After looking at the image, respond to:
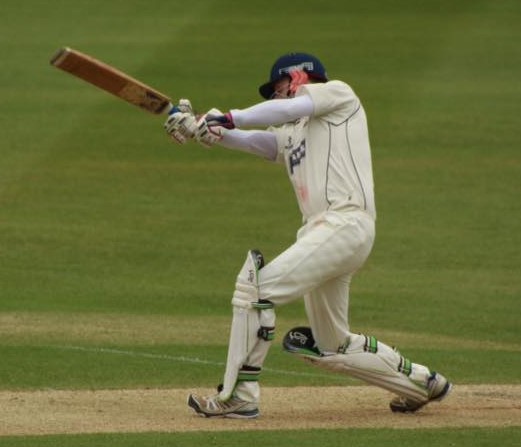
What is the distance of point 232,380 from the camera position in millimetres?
8438

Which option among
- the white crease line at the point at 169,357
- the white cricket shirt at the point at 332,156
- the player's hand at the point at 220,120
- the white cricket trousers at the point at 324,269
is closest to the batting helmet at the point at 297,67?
the white cricket shirt at the point at 332,156

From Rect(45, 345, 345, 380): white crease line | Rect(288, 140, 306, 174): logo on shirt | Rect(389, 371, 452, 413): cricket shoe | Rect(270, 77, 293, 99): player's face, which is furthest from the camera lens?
Rect(45, 345, 345, 380): white crease line

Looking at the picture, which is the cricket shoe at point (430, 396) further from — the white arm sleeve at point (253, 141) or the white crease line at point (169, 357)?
the white arm sleeve at point (253, 141)

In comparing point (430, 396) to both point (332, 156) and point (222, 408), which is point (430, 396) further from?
point (332, 156)

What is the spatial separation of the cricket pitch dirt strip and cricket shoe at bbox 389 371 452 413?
55mm

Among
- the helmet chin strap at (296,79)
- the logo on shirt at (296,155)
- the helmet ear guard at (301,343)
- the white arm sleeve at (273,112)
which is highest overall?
the helmet chin strap at (296,79)

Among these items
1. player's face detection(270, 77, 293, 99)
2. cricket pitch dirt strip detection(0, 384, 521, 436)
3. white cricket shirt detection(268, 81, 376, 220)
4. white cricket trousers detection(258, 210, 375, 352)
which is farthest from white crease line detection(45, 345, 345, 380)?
player's face detection(270, 77, 293, 99)

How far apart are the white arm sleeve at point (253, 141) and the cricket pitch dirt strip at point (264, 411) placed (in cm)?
143

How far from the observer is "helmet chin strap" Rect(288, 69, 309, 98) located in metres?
8.84

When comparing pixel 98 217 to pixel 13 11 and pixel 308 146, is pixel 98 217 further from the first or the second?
pixel 13 11

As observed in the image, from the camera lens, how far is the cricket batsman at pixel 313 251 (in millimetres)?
8336

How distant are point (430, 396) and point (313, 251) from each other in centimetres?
114

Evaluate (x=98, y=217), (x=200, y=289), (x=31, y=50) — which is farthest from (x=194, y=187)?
(x=31, y=50)

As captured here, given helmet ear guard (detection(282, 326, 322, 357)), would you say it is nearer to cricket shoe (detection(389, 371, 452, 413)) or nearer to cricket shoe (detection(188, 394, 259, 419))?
cricket shoe (detection(188, 394, 259, 419))
